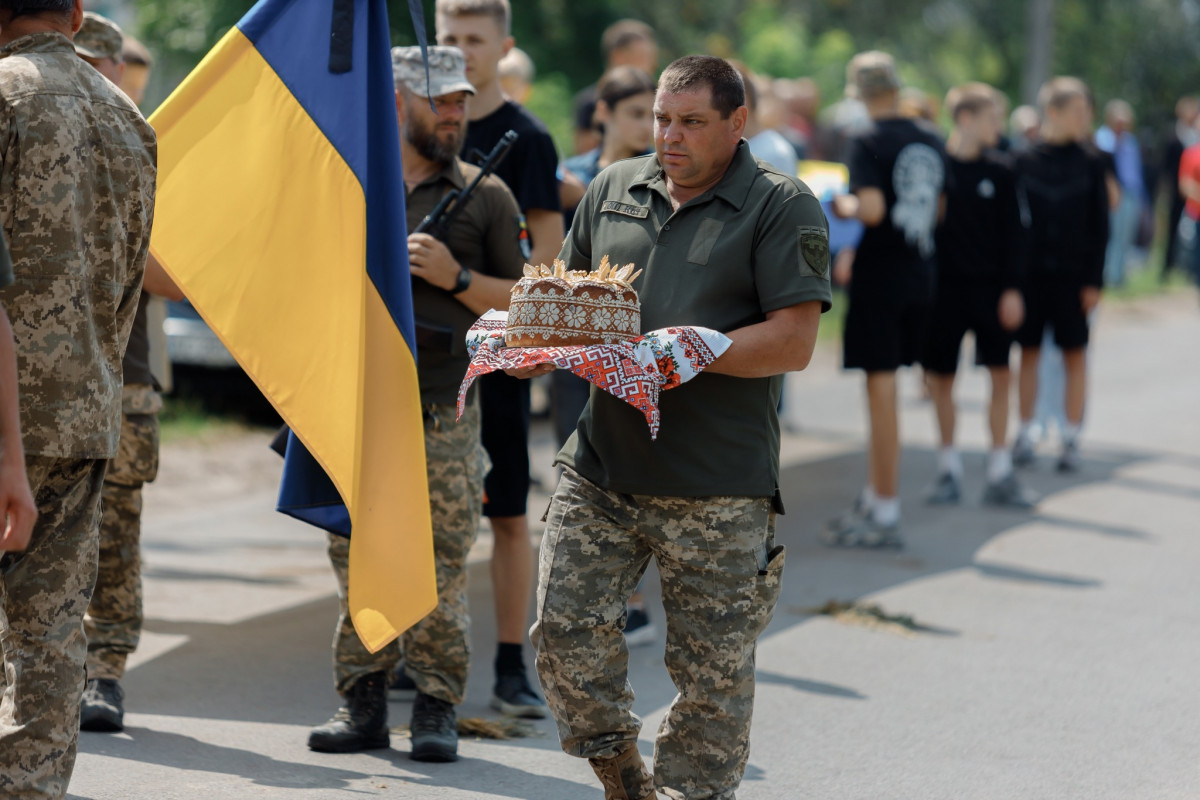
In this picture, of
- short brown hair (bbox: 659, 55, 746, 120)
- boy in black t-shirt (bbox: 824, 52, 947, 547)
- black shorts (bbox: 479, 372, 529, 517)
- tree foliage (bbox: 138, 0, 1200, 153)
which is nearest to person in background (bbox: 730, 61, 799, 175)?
boy in black t-shirt (bbox: 824, 52, 947, 547)

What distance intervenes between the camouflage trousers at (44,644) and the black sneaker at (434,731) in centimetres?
137

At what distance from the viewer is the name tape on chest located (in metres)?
4.16

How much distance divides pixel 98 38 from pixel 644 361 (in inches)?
108

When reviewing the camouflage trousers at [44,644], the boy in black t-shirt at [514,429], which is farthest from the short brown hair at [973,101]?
the camouflage trousers at [44,644]

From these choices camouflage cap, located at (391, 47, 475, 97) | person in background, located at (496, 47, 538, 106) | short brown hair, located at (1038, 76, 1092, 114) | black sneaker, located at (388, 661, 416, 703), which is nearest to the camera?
camouflage cap, located at (391, 47, 475, 97)

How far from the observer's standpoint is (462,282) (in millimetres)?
5035

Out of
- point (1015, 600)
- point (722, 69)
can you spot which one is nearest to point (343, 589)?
point (722, 69)

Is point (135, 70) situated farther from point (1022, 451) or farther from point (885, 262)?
point (1022, 451)

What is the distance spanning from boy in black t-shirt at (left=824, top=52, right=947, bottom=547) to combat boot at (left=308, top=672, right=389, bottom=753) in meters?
4.05

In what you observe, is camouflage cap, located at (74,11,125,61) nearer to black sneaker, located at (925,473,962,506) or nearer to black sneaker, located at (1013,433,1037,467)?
black sneaker, located at (925,473,962,506)

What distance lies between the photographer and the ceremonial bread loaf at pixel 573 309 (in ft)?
12.6

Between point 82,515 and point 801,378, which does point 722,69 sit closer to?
point 82,515

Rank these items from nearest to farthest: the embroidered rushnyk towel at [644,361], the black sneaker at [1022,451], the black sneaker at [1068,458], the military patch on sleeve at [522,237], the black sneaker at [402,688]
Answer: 1. the embroidered rushnyk towel at [644,361]
2. the military patch on sleeve at [522,237]
3. the black sneaker at [402,688]
4. the black sneaker at [1068,458]
5. the black sneaker at [1022,451]

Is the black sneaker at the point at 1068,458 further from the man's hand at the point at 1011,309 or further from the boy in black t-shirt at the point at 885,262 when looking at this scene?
the boy in black t-shirt at the point at 885,262
